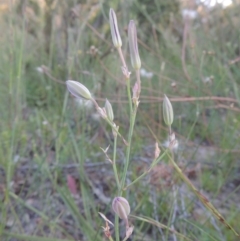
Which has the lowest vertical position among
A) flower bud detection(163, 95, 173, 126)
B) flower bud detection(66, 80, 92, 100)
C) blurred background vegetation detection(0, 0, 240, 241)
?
blurred background vegetation detection(0, 0, 240, 241)

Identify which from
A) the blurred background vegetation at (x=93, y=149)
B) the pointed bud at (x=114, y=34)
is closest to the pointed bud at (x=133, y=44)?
the pointed bud at (x=114, y=34)

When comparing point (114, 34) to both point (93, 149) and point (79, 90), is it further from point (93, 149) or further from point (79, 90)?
point (93, 149)

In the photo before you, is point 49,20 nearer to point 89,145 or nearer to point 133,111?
point 89,145

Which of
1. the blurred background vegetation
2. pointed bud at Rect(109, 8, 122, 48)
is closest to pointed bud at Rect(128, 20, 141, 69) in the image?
pointed bud at Rect(109, 8, 122, 48)

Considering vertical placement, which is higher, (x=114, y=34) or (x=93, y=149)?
(x=114, y=34)

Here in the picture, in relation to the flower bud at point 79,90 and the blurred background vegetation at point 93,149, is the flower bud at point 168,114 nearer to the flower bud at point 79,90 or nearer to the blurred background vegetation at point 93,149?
the flower bud at point 79,90

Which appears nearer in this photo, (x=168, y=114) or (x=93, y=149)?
(x=168, y=114)

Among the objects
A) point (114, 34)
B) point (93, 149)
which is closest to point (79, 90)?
point (114, 34)

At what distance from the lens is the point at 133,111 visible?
1.74 feet

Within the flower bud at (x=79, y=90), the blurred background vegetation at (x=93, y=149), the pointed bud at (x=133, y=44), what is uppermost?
the pointed bud at (x=133, y=44)

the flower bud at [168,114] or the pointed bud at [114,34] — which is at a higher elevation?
the pointed bud at [114,34]

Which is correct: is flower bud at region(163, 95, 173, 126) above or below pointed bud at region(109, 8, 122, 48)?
below

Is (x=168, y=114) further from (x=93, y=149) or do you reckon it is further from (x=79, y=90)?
(x=93, y=149)

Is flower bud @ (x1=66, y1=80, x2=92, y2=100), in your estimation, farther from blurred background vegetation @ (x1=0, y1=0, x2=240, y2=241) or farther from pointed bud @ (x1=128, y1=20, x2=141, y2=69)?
blurred background vegetation @ (x1=0, y1=0, x2=240, y2=241)
